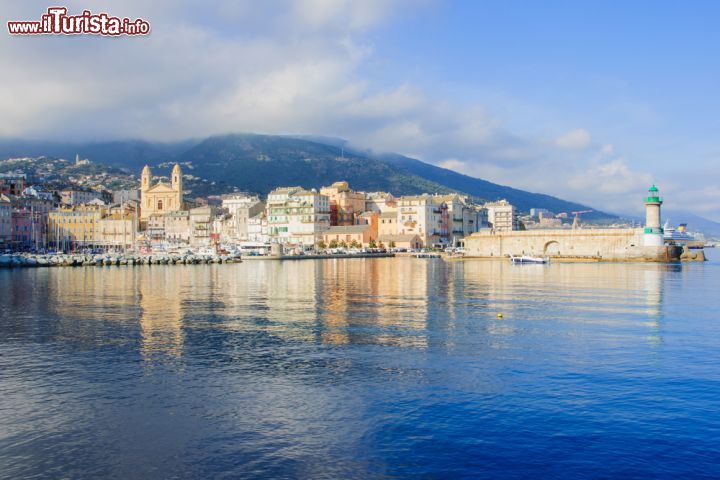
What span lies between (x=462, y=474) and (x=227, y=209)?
533 ft

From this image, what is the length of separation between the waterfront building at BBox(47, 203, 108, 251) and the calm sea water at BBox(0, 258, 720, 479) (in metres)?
121

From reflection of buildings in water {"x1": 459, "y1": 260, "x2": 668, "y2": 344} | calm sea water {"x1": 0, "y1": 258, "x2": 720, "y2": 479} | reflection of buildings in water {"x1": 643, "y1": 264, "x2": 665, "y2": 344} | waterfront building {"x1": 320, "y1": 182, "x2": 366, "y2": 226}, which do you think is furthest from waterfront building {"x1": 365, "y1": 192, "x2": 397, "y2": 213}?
calm sea water {"x1": 0, "y1": 258, "x2": 720, "y2": 479}

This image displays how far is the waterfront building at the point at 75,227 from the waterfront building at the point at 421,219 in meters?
68.0

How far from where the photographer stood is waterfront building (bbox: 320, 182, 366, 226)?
150875mm

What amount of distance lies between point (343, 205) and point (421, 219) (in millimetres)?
22789

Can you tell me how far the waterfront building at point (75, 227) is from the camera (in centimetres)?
14262

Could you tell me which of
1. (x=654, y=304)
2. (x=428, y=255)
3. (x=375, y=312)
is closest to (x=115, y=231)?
(x=428, y=255)

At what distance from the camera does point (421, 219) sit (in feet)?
450

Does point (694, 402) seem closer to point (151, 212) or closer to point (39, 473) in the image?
point (39, 473)

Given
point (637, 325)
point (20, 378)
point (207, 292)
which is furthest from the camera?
point (207, 292)

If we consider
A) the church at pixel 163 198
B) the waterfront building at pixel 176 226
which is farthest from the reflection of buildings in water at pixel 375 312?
the church at pixel 163 198

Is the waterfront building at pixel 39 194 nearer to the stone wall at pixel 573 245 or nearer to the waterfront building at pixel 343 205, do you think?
the waterfront building at pixel 343 205

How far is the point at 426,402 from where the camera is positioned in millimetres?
15227

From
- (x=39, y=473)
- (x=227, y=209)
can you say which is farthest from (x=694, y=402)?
(x=227, y=209)
